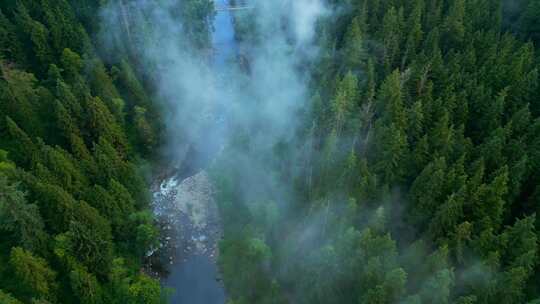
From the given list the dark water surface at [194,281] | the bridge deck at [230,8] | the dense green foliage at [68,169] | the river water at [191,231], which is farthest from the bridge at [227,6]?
the dark water surface at [194,281]

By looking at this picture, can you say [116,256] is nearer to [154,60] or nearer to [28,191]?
[28,191]

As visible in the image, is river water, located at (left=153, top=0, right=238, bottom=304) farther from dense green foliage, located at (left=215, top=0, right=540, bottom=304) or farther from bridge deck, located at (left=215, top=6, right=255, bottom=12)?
bridge deck, located at (left=215, top=6, right=255, bottom=12)

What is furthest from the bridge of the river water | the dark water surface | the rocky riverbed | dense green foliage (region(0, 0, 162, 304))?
the dark water surface

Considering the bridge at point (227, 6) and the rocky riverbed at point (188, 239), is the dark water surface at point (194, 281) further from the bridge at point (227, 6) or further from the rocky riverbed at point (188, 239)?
the bridge at point (227, 6)

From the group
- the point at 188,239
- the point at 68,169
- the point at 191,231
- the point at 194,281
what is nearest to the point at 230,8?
the point at 191,231

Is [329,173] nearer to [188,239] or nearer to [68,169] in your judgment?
[188,239]
